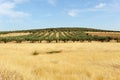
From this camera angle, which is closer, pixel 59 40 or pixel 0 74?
pixel 0 74

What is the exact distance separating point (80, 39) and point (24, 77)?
85.8 metres

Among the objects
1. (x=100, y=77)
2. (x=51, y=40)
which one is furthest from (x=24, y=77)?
(x=51, y=40)

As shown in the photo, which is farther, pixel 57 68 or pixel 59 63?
pixel 59 63

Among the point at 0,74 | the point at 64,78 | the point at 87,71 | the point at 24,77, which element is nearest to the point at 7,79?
the point at 0,74

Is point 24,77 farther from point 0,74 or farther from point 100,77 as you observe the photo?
point 100,77

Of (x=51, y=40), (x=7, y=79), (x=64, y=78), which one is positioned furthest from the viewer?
(x=51, y=40)

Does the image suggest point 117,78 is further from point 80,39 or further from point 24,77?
point 80,39

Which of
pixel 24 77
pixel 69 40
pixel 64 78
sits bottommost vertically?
pixel 69 40

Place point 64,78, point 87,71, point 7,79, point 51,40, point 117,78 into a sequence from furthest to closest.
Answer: point 51,40, point 87,71, point 117,78, point 64,78, point 7,79

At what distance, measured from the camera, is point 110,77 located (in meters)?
14.1

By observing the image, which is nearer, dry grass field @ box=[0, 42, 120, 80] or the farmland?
dry grass field @ box=[0, 42, 120, 80]

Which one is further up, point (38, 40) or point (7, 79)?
point (7, 79)

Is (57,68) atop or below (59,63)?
atop

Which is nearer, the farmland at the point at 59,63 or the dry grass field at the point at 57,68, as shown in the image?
the dry grass field at the point at 57,68
